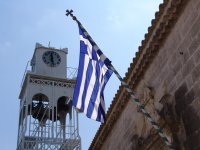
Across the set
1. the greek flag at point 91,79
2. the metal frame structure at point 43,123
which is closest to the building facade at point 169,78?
the greek flag at point 91,79

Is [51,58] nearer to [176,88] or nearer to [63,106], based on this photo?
[63,106]

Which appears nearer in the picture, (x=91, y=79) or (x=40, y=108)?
(x=91, y=79)

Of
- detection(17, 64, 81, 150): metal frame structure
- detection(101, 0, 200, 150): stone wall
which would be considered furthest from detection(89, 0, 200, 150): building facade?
detection(17, 64, 81, 150): metal frame structure

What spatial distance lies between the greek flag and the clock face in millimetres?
19332

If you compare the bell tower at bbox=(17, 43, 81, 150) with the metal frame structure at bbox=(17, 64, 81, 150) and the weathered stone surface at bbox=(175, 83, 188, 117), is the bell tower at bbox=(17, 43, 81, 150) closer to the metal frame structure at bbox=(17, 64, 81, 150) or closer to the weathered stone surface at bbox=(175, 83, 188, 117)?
the metal frame structure at bbox=(17, 64, 81, 150)

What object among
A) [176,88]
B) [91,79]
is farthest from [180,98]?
[91,79]

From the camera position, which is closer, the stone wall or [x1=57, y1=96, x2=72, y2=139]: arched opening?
the stone wall

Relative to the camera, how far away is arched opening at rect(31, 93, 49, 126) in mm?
26578

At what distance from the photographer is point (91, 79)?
8.52 m

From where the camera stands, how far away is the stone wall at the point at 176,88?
6734mm

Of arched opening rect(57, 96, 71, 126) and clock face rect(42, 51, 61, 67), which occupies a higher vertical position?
clock face rect(42, 51, 61, 67)

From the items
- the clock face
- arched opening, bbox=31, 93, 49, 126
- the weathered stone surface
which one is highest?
the clock face

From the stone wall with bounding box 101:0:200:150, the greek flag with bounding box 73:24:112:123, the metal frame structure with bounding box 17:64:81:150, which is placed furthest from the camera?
the metal frame structure with bounding box 17:64:81:150

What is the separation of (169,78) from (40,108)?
2035 centimetres
